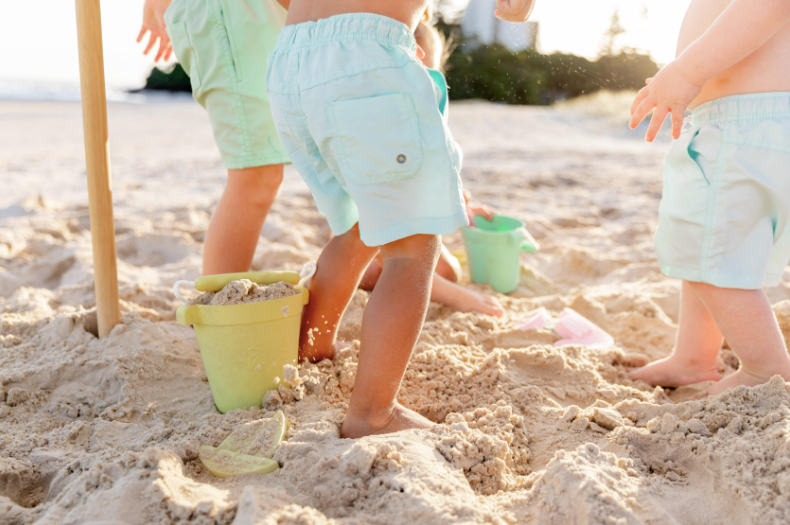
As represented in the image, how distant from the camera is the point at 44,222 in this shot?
309 cm

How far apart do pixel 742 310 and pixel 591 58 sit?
66.2 ft

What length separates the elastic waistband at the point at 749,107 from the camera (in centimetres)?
148

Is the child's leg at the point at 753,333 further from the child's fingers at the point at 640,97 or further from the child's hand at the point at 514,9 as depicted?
the child's hand at the point at 514,9

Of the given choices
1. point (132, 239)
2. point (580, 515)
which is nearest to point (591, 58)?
point (132, 239)

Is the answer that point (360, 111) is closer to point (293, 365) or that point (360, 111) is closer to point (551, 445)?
point (293, 365)

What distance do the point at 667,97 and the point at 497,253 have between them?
113cm

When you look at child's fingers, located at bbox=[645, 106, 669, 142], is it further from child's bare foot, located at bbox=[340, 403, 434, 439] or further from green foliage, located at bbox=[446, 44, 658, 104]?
green foliage, located at bbox=[446, 44, 658, 104]

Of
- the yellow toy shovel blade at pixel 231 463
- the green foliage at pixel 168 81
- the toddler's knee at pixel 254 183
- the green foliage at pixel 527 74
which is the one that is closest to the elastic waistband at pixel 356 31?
the toddler's knee at pixel 254 183

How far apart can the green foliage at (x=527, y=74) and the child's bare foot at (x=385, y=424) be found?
1737cm

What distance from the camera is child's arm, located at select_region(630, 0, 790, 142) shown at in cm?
138

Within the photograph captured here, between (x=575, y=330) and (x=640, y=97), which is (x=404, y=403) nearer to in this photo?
(x=575, y=330)

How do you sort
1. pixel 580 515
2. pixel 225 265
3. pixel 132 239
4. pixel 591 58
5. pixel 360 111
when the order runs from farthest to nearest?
1. pixel 591 58
2. pixel 132 239
3. pixel 225 265
4. pixel 360 111
5. pixel 580 515

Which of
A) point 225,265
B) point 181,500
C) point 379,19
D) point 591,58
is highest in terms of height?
point 591,58

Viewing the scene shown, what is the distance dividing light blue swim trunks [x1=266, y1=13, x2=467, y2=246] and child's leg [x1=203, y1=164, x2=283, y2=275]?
651 mm
